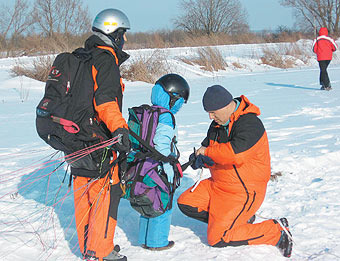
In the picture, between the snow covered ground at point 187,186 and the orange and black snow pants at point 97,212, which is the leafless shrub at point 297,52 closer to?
the snow covered ground at point 187,186

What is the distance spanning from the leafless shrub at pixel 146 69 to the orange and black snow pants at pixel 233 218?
35.4 ft

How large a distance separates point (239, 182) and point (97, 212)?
3.96 ft

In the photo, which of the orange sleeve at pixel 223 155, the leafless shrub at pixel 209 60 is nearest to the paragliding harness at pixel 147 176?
the orange sleeve at pixel 223 155

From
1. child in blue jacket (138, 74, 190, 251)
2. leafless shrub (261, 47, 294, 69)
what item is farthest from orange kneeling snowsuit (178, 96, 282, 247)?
leafless shrub (261, 47, 294, 69)

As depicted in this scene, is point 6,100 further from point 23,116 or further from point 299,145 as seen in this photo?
point 299,145

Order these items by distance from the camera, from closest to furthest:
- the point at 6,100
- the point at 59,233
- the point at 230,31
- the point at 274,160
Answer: the point at 59,233 < the point at 274,160 < the point at 6,100 < the point at 230,31

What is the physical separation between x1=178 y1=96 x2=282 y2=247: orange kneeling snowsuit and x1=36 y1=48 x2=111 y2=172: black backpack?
1058 millimetres

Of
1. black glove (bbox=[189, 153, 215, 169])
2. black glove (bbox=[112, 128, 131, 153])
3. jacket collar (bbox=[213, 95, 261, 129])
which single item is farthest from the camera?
black glove (bbox=[189, 153, 215, 169])

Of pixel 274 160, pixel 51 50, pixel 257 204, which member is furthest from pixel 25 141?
pixel 51 50

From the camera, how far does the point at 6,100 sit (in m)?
11.2

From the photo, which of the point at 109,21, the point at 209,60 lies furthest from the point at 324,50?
the point at 109,21

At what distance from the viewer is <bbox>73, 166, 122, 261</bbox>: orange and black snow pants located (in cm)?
312

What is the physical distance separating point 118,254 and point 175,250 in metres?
0.50

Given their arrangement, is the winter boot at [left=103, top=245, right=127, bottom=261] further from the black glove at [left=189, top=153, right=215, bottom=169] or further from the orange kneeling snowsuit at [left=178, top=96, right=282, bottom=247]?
the black glove at [left=189, top=153, right=215, bottom=169]
